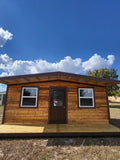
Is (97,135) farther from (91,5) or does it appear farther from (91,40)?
(91,40)

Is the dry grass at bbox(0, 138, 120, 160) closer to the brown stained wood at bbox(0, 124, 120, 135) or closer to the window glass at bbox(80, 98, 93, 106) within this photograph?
the brown stained wood at bbox(0, 124, 120, 135)

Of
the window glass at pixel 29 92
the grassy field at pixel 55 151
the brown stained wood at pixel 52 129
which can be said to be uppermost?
the window glass at pixel 29 92

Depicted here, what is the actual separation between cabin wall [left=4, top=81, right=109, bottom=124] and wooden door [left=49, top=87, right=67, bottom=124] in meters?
0.23

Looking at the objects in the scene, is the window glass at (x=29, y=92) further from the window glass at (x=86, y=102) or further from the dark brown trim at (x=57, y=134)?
the window glass at (x=86, y=102)

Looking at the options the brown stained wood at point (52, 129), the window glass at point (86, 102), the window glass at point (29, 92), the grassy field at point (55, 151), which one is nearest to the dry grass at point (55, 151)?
the grassy field at point (55, 151)

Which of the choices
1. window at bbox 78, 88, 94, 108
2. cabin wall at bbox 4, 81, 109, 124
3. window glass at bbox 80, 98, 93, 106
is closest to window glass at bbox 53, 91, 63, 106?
cabin wall at bbox 4, 81, 109, 124

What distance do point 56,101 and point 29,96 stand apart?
1641 mm

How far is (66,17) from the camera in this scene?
8805mm

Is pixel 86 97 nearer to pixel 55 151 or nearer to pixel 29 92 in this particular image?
pixel 55 151

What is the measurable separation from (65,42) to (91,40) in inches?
155

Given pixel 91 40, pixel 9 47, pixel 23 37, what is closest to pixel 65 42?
pixel 91 40

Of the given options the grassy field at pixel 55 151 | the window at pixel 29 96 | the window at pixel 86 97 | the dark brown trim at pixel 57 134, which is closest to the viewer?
the grassy field at pixel 55 151

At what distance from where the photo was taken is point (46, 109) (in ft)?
15.9

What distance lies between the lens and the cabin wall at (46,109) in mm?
4727
